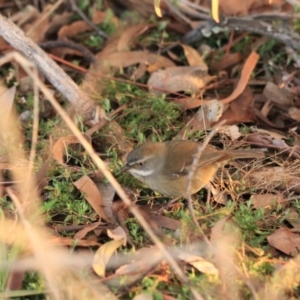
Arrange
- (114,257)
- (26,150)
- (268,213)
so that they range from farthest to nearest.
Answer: (26,150) → (268,213) → (114,257)

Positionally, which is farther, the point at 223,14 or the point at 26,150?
the point at 223,14

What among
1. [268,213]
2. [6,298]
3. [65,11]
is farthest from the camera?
[65,11]

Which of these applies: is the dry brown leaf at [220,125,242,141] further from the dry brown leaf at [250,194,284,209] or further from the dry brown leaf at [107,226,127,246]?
the dry brown leaf at [107,226,127,246]

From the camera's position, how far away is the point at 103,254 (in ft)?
14.2

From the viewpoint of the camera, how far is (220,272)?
4.11m

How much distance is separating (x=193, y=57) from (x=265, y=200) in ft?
7.10

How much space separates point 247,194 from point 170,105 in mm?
1203

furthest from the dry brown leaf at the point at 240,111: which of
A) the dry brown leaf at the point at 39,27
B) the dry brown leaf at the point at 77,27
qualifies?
the dry brown leaf at the point at 39,27

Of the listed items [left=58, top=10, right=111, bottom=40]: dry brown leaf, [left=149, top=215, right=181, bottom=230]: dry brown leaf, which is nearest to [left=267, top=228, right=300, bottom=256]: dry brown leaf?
[left=149, top=215, right=181, bottom=230]: dry brown leaf

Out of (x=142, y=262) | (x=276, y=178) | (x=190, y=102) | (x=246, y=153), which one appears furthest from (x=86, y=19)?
(x=142, y=262)

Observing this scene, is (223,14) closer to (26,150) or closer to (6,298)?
(26,150)

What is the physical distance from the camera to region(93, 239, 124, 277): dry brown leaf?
421cm

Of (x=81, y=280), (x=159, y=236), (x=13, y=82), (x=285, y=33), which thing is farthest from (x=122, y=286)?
(x=285, y=33)

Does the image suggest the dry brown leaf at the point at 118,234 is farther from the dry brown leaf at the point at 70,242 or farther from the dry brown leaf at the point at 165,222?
the dry brown leaf at the point at 165,222
